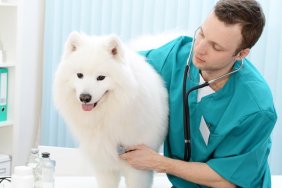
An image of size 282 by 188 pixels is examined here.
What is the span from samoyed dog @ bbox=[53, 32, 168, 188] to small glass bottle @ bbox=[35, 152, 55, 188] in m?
0.17

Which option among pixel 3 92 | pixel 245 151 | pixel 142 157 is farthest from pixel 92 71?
pixel 3 92

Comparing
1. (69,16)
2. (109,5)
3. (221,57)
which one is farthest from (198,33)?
(69,16)

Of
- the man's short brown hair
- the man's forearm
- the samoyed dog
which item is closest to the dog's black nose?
the samoyed dog

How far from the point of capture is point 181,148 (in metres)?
1.57

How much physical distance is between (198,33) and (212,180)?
53 centimetres

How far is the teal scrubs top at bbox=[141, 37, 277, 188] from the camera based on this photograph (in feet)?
4.69

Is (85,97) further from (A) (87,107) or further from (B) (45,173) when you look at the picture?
(B) (45,173)

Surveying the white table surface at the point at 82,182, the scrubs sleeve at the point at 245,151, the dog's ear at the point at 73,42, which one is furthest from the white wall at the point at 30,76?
the scrubs sleeve at the point at 245,151

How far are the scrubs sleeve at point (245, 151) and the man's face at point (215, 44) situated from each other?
22 cm

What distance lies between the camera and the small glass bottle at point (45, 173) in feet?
4.36

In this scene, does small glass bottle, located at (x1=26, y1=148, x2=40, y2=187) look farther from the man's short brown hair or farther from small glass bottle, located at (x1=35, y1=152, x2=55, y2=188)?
the man's short brown hair

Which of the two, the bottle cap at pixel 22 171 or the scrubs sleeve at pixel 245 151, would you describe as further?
the scrubs sleeve at pixel 245 151

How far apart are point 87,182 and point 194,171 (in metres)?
0.43

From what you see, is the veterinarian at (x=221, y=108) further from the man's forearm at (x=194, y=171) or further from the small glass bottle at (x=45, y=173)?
the small glass bottle at (x=45, y=173)
